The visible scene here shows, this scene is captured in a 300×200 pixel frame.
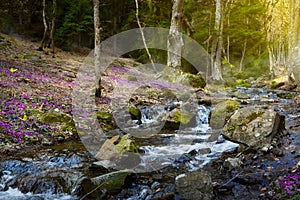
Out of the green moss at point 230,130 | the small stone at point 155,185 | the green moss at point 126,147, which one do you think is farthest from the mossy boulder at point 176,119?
the small stone at point 155,185

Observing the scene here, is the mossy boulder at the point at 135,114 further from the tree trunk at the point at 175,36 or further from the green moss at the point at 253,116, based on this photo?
the tree trunk at the point at 175,36

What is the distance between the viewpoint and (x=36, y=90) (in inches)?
452

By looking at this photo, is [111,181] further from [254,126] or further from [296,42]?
[296,42]

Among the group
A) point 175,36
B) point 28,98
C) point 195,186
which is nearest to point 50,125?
point 28,98

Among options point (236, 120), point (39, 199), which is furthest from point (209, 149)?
point (39, 199)

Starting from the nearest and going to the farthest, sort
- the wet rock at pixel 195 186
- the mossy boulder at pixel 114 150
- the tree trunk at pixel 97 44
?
the wet rock at pixel 195 186
the mossy boulder at pixel 114 150
the tree trunk at pixel 97 44

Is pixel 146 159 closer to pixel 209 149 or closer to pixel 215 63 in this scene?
pixel 209 149

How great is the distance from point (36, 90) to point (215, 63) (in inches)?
639

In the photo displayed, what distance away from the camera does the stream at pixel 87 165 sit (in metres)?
4.95

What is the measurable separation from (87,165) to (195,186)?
2834 millimetres

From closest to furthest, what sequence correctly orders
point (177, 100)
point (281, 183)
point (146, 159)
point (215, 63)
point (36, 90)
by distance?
point (281, 183), point (146, 159), point (36, 90), point (177, 100), point (215, 63)

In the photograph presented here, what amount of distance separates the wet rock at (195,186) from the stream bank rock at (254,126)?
214 cm

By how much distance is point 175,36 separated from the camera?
18359 mm

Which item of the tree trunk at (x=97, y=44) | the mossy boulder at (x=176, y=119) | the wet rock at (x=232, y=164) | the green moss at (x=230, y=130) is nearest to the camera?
the wet rock at (x=232, y=164)
